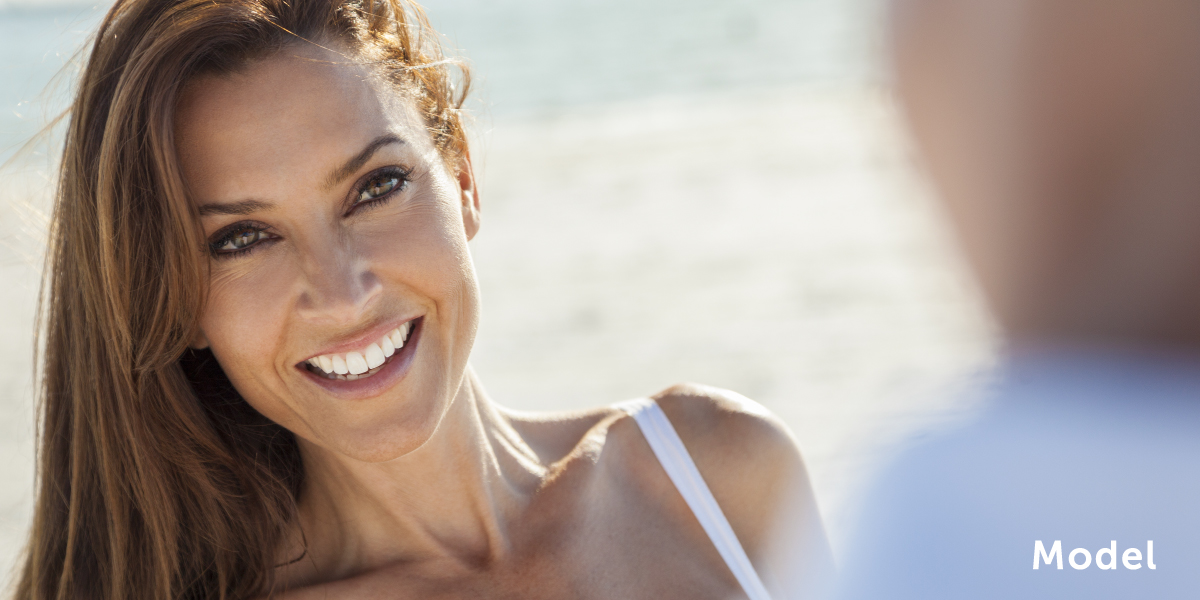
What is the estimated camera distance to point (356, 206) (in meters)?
1.86

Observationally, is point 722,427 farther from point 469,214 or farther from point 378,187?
point 378,187

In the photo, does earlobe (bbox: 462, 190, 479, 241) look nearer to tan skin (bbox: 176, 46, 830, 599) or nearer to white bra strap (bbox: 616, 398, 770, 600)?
tan skin (bbox: 176, 46, 830, 599)

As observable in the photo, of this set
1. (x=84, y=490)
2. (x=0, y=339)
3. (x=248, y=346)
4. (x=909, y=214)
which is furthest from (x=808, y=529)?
(x=0, y=339)

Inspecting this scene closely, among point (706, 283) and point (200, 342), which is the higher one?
point (200, 342)

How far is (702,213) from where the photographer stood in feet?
29.4

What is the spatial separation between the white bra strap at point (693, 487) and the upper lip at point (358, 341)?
0.75 metres

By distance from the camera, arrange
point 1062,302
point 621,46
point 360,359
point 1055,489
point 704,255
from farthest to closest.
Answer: point 621,46 < point 704,255 < point 360,359 < point 1055,489 < point 1062,302

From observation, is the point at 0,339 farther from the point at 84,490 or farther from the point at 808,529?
the point at 808,529

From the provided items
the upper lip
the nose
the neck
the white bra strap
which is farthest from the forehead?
the white bra strap

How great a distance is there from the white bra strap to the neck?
0.38 m

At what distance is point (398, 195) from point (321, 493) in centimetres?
77

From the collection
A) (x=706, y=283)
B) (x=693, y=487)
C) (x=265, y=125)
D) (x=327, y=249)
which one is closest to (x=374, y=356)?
(x=327, y=249)

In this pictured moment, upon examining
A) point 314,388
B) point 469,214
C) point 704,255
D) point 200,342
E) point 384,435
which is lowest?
point 384,435

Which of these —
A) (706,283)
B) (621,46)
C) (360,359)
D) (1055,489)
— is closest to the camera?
(1055,489)
